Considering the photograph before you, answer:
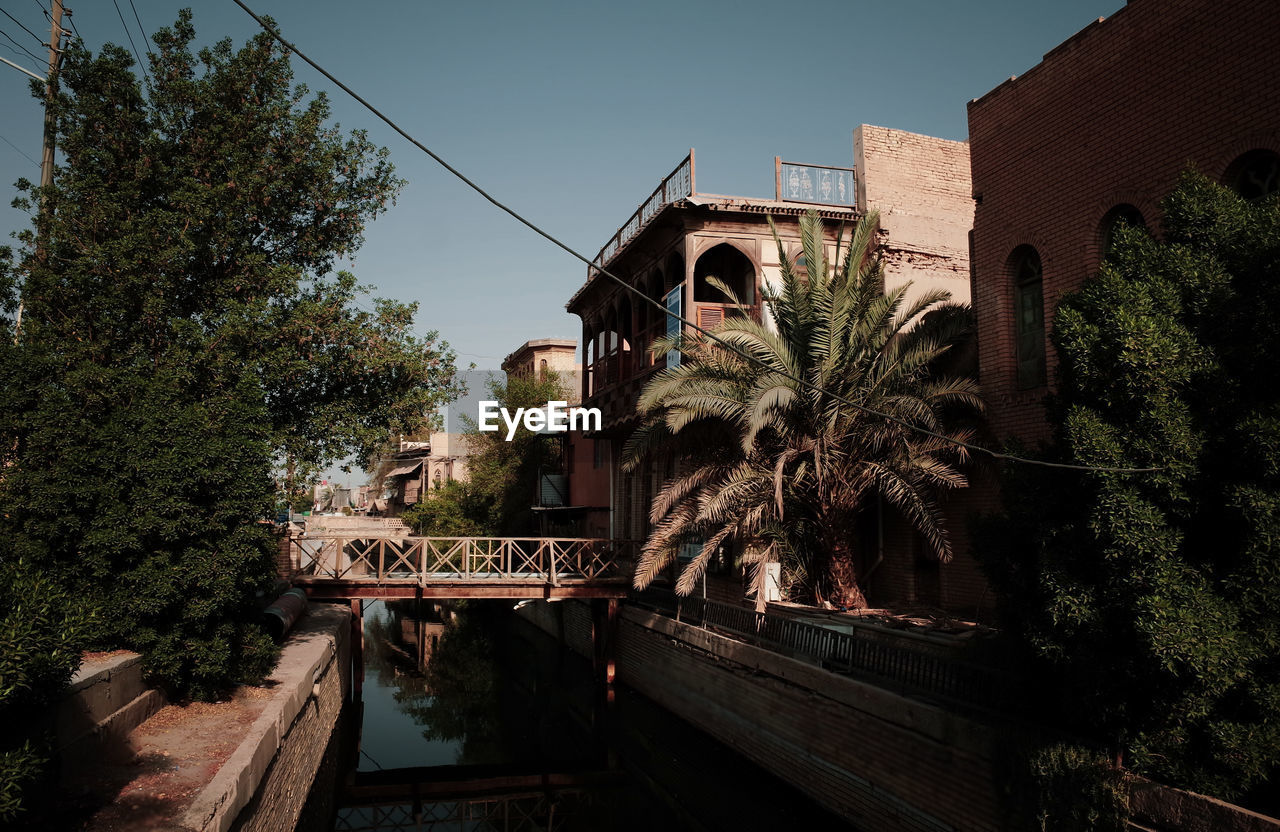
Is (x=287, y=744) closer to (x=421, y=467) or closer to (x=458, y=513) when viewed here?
(x=458, y=513)

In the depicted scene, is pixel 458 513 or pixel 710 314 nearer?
pixel 710 314

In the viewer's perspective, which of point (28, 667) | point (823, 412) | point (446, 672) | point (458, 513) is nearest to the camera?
point (28, 667)

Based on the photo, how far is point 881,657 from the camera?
10.5 meters

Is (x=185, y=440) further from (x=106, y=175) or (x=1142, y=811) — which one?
(x=1142, y=811)

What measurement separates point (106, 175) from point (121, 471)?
6417mm

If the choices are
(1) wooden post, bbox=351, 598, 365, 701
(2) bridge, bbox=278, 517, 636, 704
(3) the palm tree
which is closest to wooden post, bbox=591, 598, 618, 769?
(2) bridge, bbox=278, 517, 636, 704

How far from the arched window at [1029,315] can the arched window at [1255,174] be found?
3.03 m

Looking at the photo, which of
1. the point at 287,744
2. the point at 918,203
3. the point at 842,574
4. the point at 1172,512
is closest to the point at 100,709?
the point at 287,744

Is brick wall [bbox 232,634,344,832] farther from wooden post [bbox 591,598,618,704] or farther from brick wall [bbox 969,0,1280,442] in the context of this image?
brick wall [bbox 969,0,1280,442]

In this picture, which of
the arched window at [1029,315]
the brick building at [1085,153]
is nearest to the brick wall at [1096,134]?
the brick building at [1085,153]

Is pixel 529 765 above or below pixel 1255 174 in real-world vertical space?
below

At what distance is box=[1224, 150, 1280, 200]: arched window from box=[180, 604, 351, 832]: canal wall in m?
12.1

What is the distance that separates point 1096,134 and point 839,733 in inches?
348

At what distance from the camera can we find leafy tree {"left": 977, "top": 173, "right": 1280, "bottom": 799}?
614 cm
